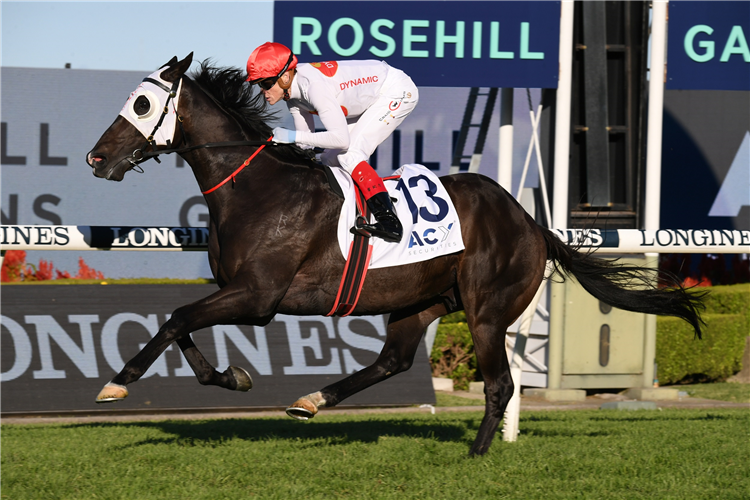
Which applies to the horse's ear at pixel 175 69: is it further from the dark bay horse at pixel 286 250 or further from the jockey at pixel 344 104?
the jockey at pixel 344 104

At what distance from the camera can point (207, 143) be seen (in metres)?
4.50

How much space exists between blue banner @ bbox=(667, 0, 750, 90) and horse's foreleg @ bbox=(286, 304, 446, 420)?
491 cm

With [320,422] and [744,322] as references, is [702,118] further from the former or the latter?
[320,422]

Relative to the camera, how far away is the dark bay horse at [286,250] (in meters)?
4.21

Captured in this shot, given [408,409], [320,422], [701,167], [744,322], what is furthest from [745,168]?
[320,422]

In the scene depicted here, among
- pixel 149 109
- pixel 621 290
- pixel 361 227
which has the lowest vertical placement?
pixel 621 290

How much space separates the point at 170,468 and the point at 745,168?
44.5 ft

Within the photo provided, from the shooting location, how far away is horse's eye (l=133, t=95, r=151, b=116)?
171 inches

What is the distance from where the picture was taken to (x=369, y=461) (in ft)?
15.0

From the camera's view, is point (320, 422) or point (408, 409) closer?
point (320, 422)

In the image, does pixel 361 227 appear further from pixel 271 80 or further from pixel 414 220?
pixel 271 80

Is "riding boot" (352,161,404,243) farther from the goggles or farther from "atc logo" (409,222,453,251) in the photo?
the goggles

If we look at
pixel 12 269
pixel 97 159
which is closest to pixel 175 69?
pixel 97 159

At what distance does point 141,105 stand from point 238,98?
596mm
